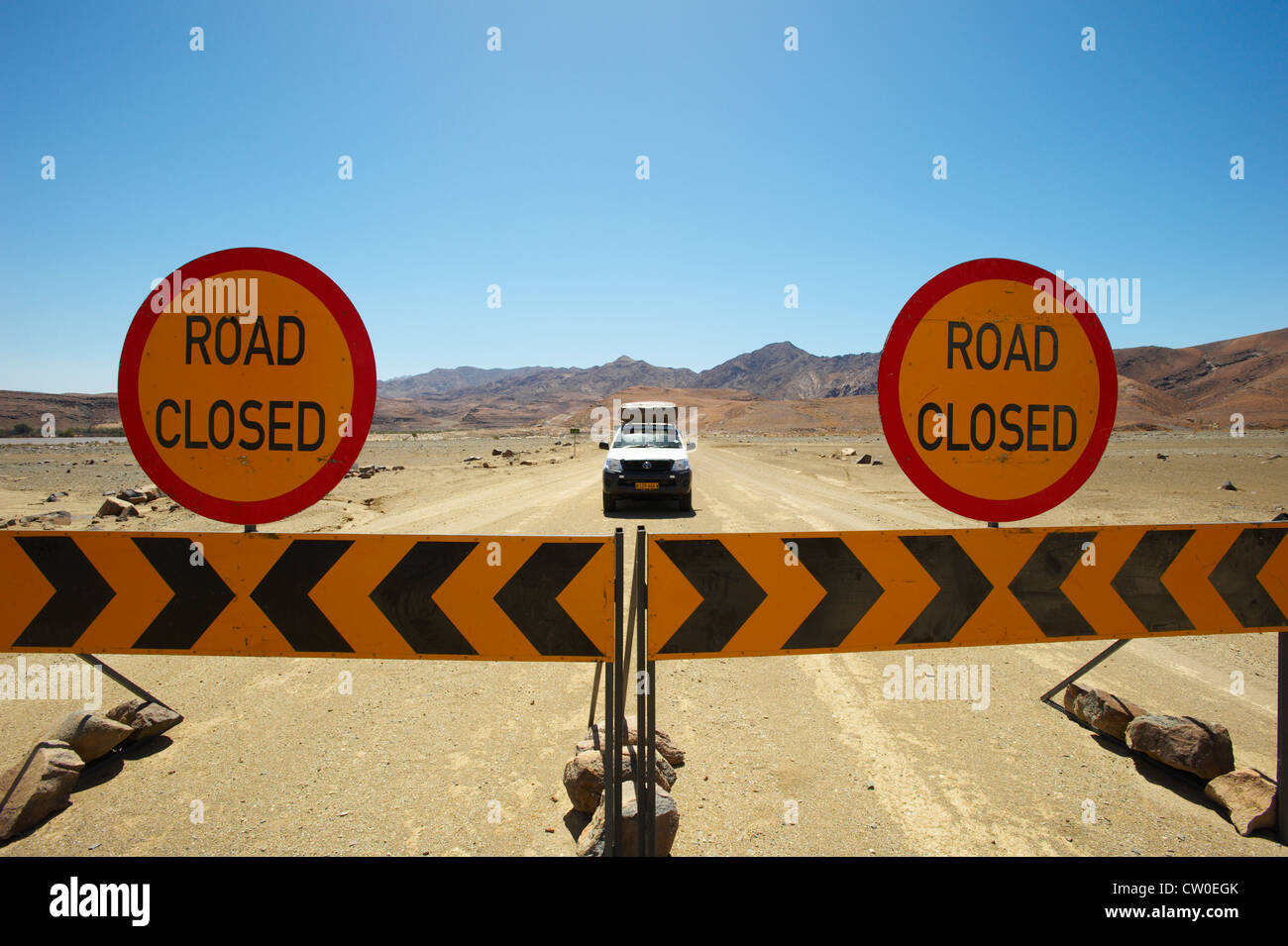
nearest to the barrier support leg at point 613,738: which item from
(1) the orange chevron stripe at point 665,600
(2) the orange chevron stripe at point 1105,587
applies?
(1) the orange chevron stripe at point 665,600

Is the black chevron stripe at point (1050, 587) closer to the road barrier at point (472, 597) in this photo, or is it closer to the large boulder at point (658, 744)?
the road barrier at point (472, 597)

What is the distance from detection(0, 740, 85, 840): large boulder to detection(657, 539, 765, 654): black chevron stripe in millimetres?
2980

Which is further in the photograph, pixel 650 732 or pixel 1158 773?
pixel 1158 773

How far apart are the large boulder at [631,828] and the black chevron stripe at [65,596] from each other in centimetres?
213

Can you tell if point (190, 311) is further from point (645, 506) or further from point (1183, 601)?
point (645, 506)

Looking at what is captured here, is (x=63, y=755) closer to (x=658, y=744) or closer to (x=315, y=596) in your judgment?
(x=315, y=596)

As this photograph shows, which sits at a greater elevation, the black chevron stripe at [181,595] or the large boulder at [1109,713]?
the black chevron stripe at [181,595]

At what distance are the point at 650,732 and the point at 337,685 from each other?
303 centimetres

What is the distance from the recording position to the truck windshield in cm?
1416

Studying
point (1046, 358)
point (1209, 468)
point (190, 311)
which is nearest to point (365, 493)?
point (190, 311)

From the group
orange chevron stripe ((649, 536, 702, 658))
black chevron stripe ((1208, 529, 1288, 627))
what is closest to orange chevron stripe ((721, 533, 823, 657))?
orange chevron stripe ((649, 536, 702, 658))

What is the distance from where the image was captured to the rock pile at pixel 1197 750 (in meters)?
2.86

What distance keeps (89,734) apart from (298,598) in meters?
2.02

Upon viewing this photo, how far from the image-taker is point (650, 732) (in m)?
2.41
